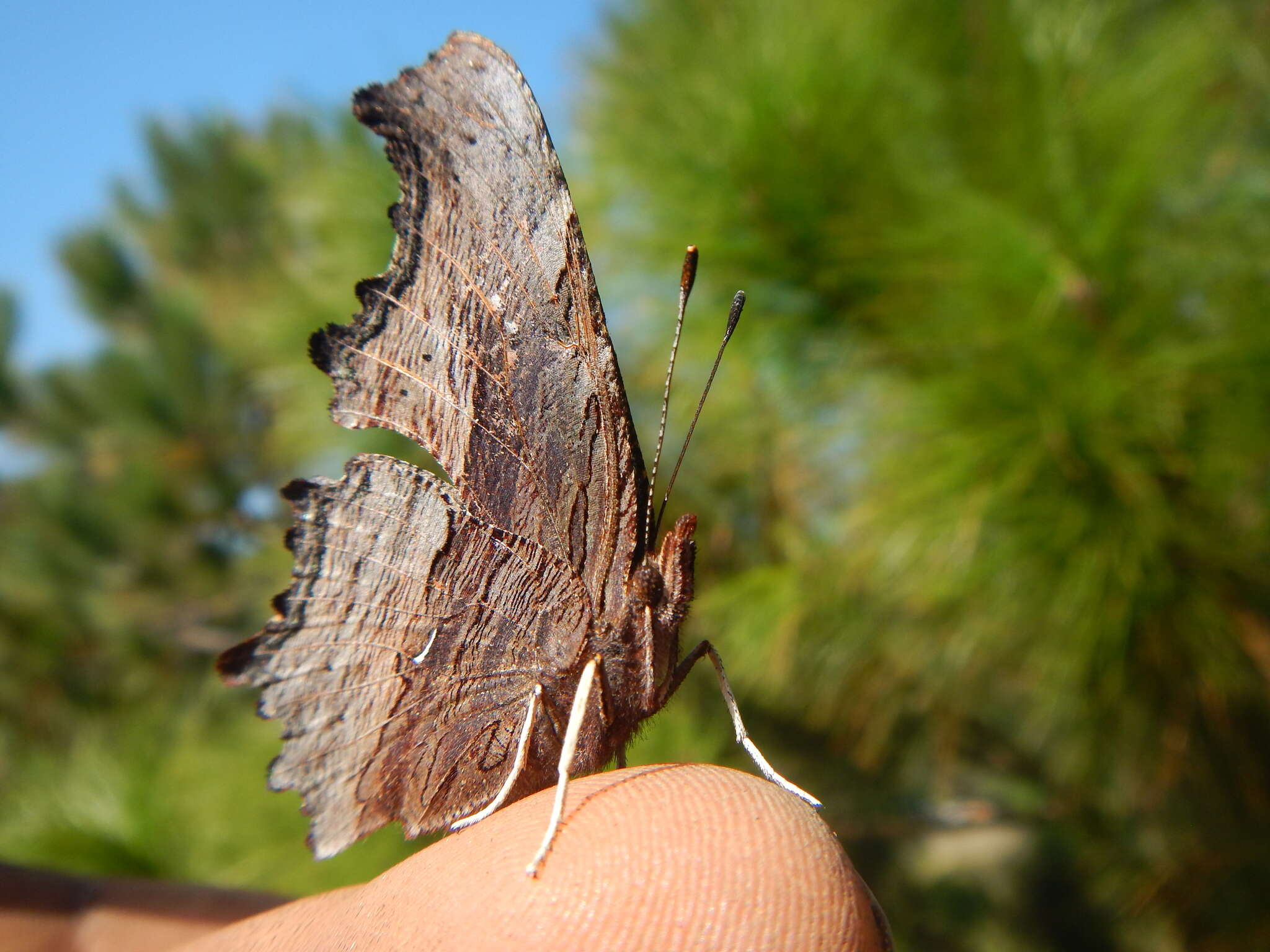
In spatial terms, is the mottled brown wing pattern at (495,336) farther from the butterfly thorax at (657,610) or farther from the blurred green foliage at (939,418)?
the blurred green foliage at (939,418)

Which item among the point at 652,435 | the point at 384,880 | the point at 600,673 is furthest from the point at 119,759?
the point at 600,673

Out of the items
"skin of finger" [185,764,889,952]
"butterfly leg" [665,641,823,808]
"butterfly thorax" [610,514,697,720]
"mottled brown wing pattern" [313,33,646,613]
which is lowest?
"skin of finger" [185,764,889,952]

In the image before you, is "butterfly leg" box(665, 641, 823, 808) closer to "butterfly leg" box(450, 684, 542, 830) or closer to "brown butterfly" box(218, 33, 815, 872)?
"brown butterfly" box(218, 33, 815, 872)

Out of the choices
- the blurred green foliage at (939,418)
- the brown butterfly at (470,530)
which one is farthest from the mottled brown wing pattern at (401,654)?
the blurred green foliage at (939,418)

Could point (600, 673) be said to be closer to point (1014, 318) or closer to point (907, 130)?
point (1014, 318)

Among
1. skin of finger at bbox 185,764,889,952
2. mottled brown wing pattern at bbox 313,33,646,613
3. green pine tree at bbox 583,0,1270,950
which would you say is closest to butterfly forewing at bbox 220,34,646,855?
mottled brown wing pattern at bbox 313,33,646,613

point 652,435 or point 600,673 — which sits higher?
point 652,435

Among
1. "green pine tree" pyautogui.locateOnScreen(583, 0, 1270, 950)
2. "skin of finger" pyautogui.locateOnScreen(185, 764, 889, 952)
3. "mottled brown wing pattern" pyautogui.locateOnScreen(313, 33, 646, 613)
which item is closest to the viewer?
"skin of finger" pyautogui.locateOnScreen(185, 764, 889, 952)
